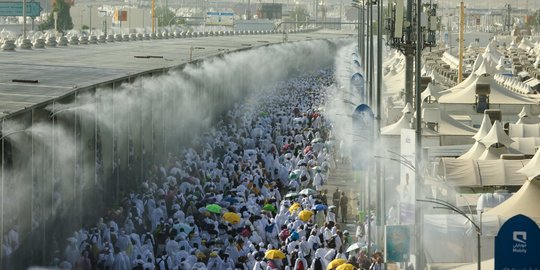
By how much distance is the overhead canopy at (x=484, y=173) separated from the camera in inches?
1292

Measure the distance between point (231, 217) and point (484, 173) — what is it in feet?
27.7

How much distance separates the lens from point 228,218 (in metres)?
27.3

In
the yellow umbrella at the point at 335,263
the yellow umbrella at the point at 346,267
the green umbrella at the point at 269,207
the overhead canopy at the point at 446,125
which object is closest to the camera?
the yellow umbrella at the point at 346,267

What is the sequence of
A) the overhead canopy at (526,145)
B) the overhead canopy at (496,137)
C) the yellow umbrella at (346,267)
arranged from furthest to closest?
the overhead canopy at (526,145)
the overhead canopy at (496,137)
the yellow umbrella at (346,267)

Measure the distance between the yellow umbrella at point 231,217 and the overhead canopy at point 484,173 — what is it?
7175 mm

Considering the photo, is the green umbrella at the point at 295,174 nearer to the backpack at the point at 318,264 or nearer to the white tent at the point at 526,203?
the white tent at the point at 526,203

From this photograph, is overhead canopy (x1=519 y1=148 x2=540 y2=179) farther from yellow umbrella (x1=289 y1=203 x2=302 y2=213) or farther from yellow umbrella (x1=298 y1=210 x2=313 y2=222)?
yellow umbrella (x1=289 y1=203 x2=302 y2=213)

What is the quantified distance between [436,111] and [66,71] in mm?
11498

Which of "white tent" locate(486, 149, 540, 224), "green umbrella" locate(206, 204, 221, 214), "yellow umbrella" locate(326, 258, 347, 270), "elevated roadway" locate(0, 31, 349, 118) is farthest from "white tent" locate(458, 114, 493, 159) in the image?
"yellow umbrella" locate(326, 258, 347, 270)

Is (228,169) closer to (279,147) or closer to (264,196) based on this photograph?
(264,196)

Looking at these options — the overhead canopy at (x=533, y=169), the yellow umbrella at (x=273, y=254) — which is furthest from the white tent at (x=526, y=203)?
the yellow umbrella at (x=273, y=254)

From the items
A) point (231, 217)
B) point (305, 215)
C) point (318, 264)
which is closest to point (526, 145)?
point (305, 215)

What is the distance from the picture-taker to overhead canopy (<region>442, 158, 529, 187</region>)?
32.8 meters

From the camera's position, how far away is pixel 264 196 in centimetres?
3253
